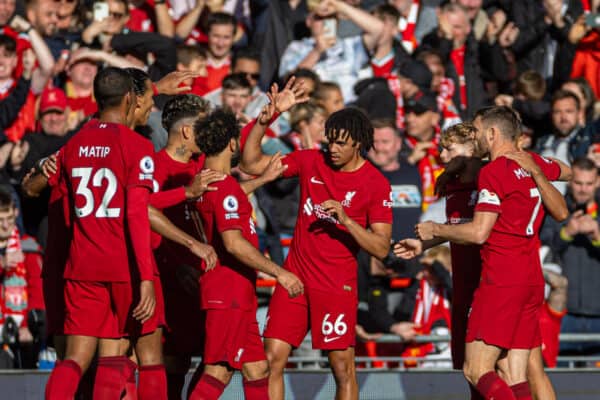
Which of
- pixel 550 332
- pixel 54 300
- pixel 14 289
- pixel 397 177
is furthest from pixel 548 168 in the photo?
pixel 14 289

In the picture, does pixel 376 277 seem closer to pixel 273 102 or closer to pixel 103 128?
pixel 273 102

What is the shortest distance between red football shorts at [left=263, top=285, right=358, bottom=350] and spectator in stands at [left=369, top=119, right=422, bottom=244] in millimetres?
3087

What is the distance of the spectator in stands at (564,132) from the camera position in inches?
526

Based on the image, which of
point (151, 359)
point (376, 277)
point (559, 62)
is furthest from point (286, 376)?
point (559, 62)

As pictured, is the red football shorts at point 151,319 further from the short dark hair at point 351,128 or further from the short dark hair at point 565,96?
the short dark hair at point 565,96

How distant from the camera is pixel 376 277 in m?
11.8

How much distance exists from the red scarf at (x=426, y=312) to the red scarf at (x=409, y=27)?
175 inches

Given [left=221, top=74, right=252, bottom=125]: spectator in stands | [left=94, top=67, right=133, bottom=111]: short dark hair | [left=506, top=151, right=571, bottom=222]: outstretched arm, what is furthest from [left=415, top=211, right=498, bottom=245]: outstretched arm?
[left=221, top=74, right=252, bottom=125]: spectator in stands

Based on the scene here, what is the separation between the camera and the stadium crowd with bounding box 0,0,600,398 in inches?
354

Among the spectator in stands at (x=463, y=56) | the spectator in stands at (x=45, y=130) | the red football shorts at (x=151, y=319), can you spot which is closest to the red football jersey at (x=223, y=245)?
the red football shorts at (x=151, y=319)

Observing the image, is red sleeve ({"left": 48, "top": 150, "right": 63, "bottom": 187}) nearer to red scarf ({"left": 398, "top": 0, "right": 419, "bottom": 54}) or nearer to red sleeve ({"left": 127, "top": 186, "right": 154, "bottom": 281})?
red sleeve ({"left": 127, "top": 186, "right": 154, "bottom": 281})

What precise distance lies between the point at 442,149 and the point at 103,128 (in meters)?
2.58

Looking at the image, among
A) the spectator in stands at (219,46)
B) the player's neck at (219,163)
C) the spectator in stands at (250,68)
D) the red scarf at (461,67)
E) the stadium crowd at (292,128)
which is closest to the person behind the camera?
the player's neck at (219,163)

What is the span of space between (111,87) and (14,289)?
12.5 feet
